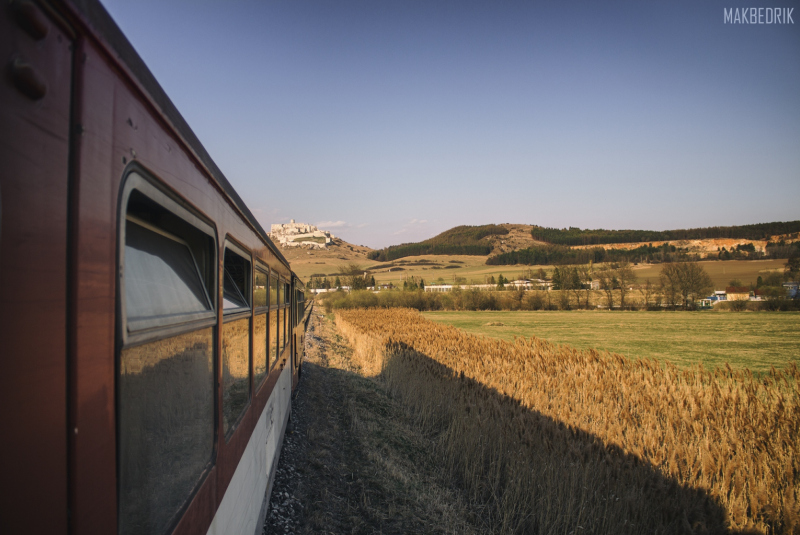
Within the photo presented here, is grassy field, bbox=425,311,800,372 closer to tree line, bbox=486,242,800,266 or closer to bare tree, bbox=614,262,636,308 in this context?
bare tree, bbox=614,262,636,308

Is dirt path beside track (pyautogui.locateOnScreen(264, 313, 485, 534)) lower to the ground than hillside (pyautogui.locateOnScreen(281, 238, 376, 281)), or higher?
lower

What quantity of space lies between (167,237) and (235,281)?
1219 millimetres

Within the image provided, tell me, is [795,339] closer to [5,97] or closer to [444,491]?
[444,491]

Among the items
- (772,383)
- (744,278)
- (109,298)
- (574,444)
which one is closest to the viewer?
(109,298)

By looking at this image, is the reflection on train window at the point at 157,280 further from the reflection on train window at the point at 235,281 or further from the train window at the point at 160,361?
the reflection on train window at the point at 235,281

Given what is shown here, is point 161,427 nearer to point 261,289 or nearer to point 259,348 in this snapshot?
point 259,348

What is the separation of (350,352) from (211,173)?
55.8 ft

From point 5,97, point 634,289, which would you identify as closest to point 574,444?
point 5,97

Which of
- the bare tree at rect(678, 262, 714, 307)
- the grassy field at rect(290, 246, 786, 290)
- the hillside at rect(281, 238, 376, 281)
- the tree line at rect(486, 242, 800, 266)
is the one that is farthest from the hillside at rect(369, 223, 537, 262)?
the bare tree at rect(678, 262, 714, 307)

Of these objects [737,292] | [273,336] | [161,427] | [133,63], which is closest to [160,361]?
[161,427]

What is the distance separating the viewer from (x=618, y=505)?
4.71 m

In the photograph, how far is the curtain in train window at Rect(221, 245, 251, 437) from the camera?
215 centimetres

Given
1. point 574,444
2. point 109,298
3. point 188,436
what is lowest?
point 574,444

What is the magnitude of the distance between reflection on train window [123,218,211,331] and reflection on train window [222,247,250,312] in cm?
62
